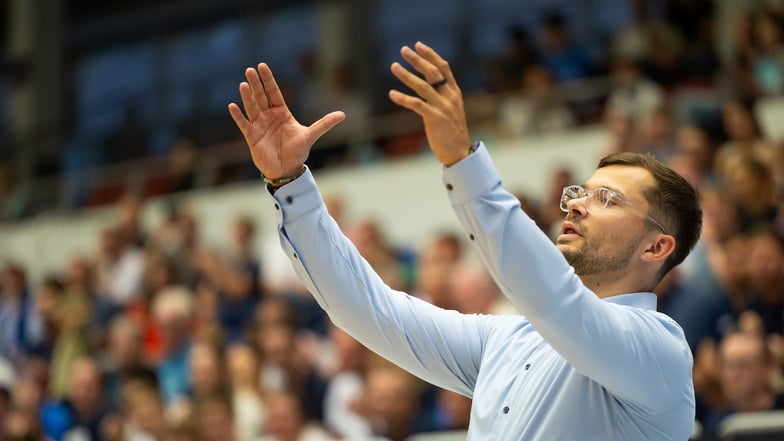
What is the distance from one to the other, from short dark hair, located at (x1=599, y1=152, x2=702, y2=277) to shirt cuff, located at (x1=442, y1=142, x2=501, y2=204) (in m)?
0.55

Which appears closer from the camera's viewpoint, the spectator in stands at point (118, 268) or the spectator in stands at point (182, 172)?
the spectator in stands at point (118, 268)

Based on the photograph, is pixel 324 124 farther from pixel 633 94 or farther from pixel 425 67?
pixel 633 94

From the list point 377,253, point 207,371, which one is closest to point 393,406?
point 207,371

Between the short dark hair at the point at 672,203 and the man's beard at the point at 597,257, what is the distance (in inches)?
3.8

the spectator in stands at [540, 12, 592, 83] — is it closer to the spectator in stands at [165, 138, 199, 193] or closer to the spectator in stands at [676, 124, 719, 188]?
the spectator in stands at [676, 124, 719, 188]

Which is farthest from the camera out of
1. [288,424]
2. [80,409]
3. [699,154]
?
[80,409]

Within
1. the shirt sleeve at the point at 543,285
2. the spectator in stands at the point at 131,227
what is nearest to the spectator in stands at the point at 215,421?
the spectator in stands at the point at 131,227

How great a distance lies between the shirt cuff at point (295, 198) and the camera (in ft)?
8.03

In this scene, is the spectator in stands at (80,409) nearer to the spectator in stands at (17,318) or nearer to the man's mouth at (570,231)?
the spectator in stands at (17,318)

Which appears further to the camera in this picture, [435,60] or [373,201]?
[373,201]

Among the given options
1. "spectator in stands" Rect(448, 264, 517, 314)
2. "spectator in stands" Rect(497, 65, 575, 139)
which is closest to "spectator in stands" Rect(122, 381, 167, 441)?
"spectator in stands" Rect(448, 264, 517, 314)

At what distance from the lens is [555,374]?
249cm

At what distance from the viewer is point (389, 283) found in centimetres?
635

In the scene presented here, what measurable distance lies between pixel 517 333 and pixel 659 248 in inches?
15.1
